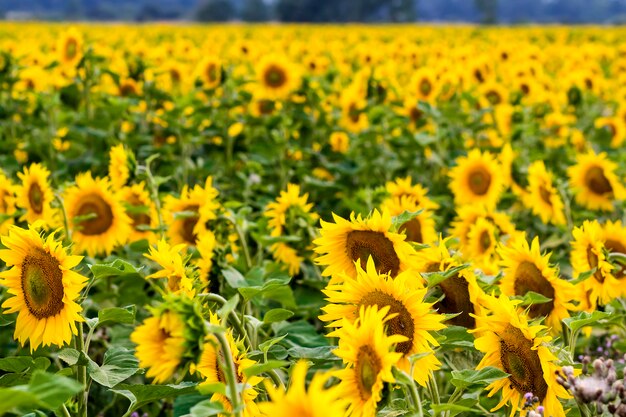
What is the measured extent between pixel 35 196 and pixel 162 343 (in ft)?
6.16

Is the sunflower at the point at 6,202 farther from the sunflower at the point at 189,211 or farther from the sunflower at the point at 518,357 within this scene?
the sunflower at the point at 518,357

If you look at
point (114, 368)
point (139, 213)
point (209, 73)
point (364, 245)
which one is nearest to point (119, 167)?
point (139, 213)

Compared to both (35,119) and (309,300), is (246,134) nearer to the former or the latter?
(35,119)

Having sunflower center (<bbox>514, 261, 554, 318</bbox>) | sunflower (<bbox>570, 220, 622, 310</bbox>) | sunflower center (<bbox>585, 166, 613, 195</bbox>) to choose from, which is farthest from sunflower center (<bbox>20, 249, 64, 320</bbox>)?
sunflower center (<bbox>585, 166, 613, 195</bbox>)

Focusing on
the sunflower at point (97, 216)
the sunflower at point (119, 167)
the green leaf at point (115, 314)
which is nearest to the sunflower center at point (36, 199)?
the sunflower at point (97, 216)

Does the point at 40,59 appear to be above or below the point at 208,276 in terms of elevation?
above

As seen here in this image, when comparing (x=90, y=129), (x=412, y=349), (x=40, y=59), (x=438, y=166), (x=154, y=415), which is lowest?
(x=154, y=415)

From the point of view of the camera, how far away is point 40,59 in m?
6.25

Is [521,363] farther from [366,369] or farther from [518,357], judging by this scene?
[366,369]

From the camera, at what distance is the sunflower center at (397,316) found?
1.79 metres

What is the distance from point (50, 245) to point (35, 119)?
3.86 m

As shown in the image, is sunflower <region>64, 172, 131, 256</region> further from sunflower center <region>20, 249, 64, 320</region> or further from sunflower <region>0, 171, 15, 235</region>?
sunflower center <region>20, 249, 64, 320</region>

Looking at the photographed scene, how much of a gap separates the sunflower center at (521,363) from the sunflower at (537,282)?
468 millimetres

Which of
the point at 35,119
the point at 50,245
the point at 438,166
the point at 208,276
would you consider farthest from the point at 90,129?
the point at 50,245
